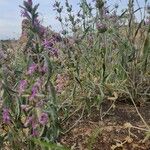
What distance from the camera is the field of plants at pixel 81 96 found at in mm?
2051

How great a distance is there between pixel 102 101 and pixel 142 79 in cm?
41

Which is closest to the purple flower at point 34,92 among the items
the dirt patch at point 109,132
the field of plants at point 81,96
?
the field of plants at point 81,96

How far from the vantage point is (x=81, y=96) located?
291cm

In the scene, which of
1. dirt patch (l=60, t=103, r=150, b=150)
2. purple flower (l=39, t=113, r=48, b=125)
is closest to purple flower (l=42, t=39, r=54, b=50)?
purple flower (l=39, t=113, r=48, b=125)

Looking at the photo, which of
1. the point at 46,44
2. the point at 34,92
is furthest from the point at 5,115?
the point at 46,44

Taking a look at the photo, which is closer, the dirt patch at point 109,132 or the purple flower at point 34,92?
the purple flower at point 34,92

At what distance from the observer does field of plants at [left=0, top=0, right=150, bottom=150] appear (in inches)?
80.7

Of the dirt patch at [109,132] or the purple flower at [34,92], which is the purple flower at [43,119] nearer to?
the purple flower at [34,92]

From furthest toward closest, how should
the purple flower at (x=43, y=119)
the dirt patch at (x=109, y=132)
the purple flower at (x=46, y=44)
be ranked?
1. the dirt patch at (x=109, y=132)
2. the purple flower at (x=46, y=44)
3. the purple flower at (x=43, y=119)

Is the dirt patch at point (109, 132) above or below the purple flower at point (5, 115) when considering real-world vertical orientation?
below

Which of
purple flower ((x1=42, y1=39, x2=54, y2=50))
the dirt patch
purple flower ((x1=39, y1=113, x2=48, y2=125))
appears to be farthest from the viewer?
the dirt patch

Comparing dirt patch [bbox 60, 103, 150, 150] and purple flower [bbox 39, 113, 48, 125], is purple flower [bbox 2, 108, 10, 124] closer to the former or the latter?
purple flower [bbox 39, 113, 48, 125]

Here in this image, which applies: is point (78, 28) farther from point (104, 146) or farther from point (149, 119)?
point (104, 146)

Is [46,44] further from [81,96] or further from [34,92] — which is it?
[81,96]
